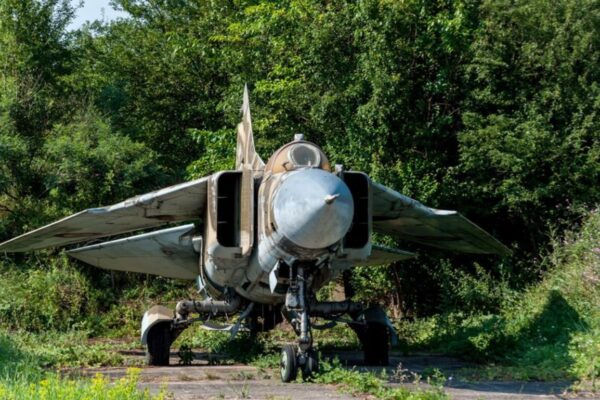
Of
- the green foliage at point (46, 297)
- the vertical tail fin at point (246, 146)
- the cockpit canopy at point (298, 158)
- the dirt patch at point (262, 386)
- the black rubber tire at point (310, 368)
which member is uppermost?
the vertical tail fin at point (246, 146)

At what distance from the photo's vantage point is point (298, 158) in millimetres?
9211

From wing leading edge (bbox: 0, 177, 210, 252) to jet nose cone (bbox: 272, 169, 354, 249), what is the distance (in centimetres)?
242

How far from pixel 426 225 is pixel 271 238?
387 centimetres

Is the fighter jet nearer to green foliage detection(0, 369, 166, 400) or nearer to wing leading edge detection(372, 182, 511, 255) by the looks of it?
wing leading edge detection(372, 182, 511, 255)

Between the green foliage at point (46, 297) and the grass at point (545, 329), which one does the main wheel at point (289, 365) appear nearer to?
the grass at point (545, 329)

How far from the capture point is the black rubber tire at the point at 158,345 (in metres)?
11.5

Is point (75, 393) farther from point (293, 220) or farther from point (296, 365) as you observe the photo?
point (296, 365)

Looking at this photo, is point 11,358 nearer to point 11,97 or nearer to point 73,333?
point 73,333

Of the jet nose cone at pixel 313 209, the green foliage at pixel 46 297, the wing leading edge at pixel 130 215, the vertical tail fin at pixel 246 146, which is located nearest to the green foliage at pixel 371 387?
the jet nose cone at pixel 313 209

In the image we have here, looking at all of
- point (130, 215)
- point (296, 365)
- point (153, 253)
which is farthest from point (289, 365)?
point (153, 253)

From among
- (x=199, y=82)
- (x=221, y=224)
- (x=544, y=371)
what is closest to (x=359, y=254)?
(x=221, y=224)

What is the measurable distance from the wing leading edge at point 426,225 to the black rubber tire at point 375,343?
1.57 metres

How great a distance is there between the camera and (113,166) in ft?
59.5

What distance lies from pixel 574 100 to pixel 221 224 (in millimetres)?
8402
